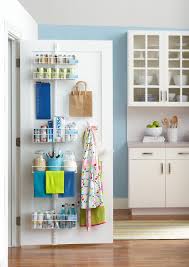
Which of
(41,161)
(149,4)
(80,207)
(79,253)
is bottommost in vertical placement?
(79,253)

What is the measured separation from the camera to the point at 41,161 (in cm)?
A: 426

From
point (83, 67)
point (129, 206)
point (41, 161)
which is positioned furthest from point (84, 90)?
point (129, 206)

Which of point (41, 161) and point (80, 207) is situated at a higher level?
point (41, 161)

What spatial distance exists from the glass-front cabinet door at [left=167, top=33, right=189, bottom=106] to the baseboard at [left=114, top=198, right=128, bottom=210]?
1379 millimetres

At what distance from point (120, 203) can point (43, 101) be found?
2.29 metres

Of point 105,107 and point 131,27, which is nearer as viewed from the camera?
point 105,107

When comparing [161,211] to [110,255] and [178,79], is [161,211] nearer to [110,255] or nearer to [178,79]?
[178,79]

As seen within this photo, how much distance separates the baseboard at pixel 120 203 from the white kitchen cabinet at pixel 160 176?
47 cm

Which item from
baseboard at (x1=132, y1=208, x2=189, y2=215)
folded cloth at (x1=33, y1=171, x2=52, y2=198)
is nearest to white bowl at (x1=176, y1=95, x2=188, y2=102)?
baseboard at (x1=132, y1=208, x2=189, y2=215)

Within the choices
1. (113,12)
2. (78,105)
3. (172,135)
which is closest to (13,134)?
(78,105)

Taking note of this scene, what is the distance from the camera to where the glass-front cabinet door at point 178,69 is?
579 centimetres

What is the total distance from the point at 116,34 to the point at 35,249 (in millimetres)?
2931

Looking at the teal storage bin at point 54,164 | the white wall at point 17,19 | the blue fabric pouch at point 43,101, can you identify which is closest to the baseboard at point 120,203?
the teal storage bin at point 54,164

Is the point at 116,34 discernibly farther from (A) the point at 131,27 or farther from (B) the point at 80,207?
(B) the point at 80,207
